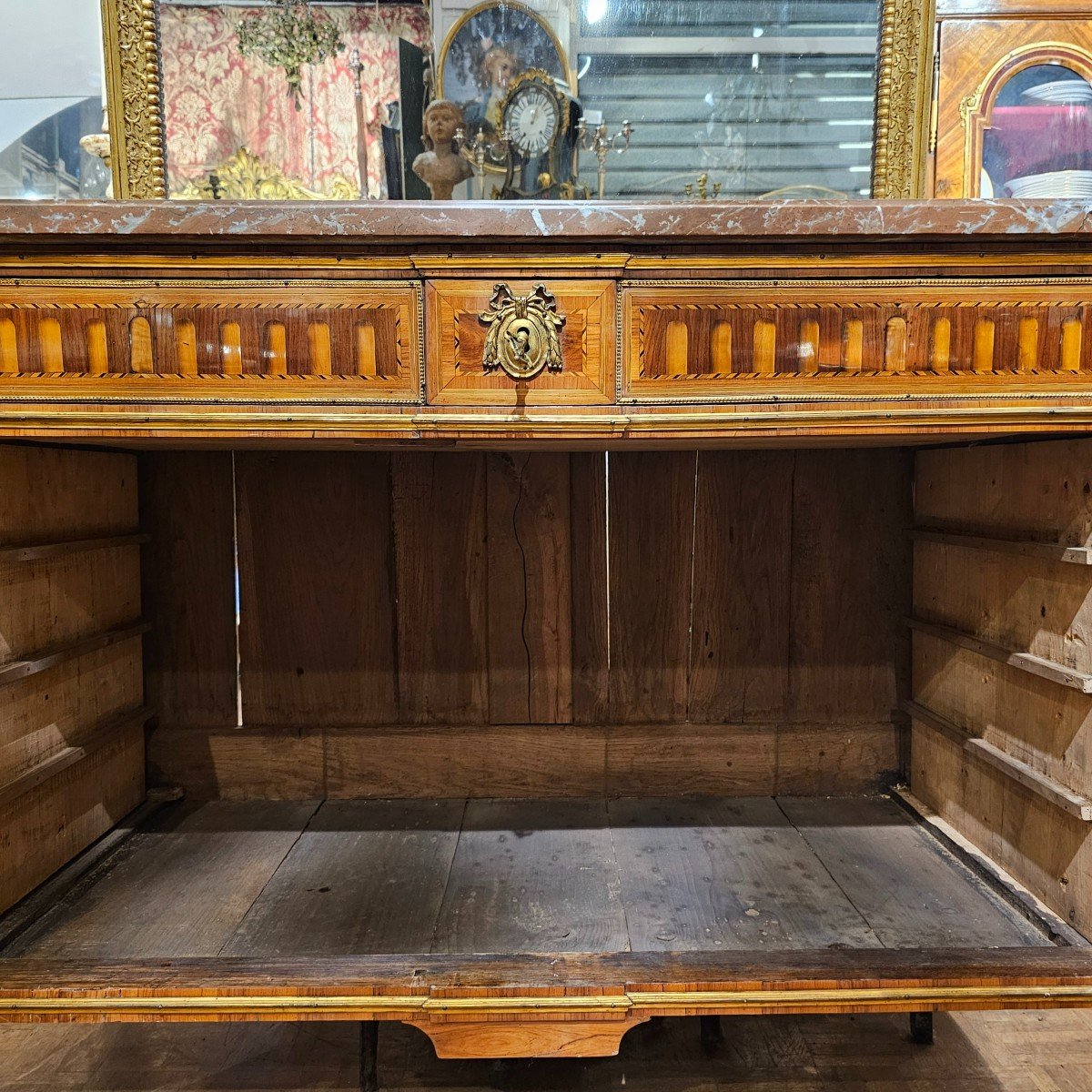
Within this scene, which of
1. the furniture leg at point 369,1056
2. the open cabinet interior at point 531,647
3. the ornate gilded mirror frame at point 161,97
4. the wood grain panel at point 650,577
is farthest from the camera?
the wood grain panel at point 650,577

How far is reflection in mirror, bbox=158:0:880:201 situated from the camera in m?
1.27

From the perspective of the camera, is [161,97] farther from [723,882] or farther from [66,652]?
[723,882]

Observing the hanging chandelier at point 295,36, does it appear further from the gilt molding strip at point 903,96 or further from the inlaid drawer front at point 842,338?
the gilt molding strip at point 903,96

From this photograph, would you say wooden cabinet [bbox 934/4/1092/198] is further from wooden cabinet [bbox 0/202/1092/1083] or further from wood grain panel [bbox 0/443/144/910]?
wood grain panel [bbox 0/443/144/910]

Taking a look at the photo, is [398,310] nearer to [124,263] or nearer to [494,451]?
[124,263]

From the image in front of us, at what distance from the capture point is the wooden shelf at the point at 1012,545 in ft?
3.32

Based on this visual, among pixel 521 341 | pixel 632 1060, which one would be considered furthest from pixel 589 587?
pixel 632 1060

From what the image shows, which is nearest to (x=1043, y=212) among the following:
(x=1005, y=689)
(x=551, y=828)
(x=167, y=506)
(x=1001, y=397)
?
(x=1001, y=397)

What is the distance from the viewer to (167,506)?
1.48 meters

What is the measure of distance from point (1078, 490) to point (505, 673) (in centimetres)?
103

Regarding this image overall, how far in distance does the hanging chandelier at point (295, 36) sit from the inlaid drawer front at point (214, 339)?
64cm

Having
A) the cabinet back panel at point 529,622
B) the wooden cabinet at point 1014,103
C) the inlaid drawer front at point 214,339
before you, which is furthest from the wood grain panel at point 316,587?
the wooden cabinet at point 1014,103

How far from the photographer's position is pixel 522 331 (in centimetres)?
89

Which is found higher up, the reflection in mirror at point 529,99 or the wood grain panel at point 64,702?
the reflection in mirror at point 529,99
